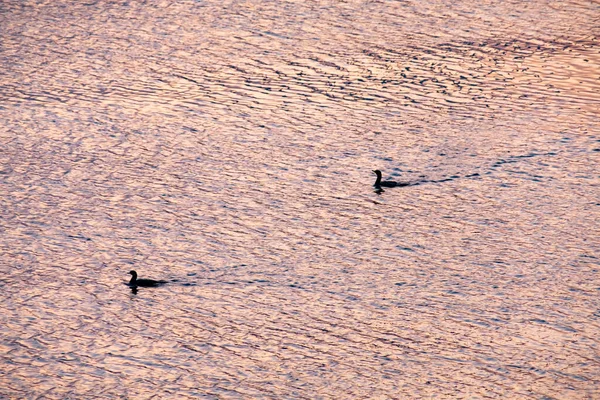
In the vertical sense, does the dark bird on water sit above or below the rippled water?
below

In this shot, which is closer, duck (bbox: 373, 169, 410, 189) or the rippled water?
the rippled water

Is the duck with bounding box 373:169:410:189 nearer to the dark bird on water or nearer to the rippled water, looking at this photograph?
the rippled water

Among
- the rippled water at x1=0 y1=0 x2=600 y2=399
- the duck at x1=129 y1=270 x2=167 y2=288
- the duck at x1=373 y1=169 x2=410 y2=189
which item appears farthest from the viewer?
the duck at x1=373 y1=169 x2=410 y2=189

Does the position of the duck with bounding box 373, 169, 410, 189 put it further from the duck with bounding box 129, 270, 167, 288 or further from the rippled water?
the duck with bounding box 129, 270, 167, 288

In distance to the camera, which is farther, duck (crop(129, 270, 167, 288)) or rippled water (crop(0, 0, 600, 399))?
duck (crop(129, 270, 167, 288))

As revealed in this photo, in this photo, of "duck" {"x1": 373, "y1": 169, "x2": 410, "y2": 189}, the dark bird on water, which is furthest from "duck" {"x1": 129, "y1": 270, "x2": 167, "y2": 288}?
"duck" {"x1": 373, "y1": 169, "x2": 410, "y2": 189}

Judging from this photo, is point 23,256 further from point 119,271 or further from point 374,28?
point 374,28

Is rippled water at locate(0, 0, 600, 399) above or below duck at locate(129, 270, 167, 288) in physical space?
above

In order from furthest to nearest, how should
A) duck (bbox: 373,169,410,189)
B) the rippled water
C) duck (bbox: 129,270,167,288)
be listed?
duck (bbox: 373,169,410,189) → duck (bbox: 129,270,167,288) → the rippled water

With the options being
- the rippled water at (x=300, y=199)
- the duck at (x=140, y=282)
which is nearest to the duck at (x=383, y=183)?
the rippled water at (x=300, y=199)
